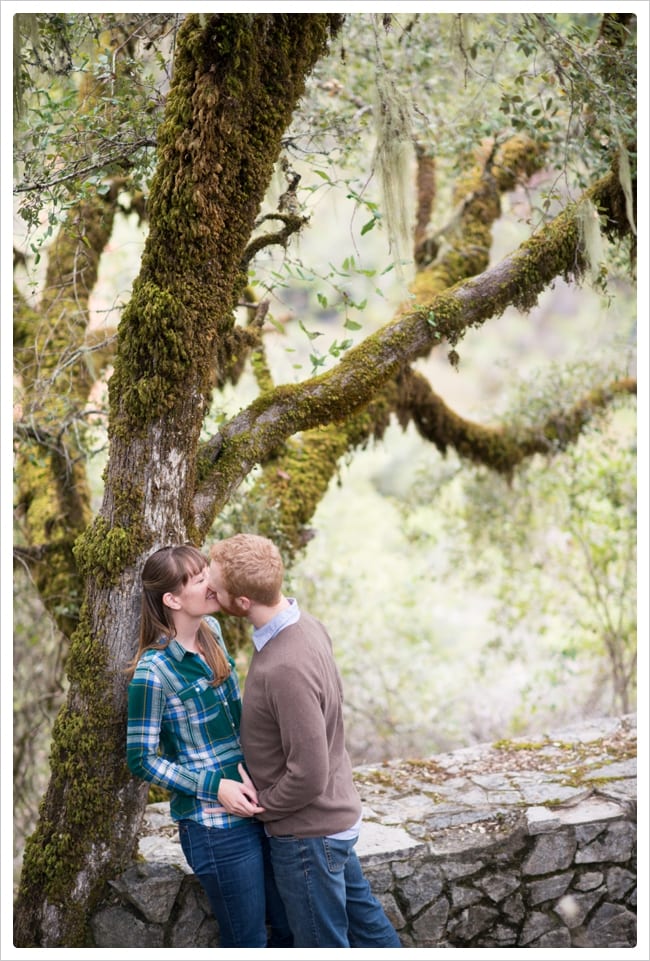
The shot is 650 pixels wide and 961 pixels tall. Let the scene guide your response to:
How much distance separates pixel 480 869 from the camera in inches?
155

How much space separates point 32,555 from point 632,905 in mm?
3795

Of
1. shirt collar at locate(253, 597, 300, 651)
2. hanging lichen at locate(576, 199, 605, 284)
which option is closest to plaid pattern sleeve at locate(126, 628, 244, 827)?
shirt collar at locate(253, 597, 300, 651)

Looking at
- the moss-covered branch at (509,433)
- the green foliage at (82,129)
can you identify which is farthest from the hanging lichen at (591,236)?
the moss-covered branch at (509,433)

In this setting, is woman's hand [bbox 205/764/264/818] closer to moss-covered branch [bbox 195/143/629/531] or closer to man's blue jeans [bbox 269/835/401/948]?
man's blue jeans [bbox 269/835/401/948]

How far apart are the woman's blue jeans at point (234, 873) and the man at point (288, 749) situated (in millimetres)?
91

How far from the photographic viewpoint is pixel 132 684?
2.96m

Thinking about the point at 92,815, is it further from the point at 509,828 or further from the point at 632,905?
the point at 632,905

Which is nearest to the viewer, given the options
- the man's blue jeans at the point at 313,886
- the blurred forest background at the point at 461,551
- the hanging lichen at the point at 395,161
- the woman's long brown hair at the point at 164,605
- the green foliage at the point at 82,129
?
the man's blue jeans at the point at 313,886

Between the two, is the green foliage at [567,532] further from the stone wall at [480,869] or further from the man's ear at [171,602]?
the man's ear at [171,602]

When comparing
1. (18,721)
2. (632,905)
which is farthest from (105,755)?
(18,721)

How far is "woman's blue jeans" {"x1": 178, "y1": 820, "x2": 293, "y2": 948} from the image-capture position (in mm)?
2959

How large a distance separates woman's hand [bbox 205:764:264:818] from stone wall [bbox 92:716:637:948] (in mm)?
785

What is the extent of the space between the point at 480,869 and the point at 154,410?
2559 millimetres

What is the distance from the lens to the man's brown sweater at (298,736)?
2742mm
